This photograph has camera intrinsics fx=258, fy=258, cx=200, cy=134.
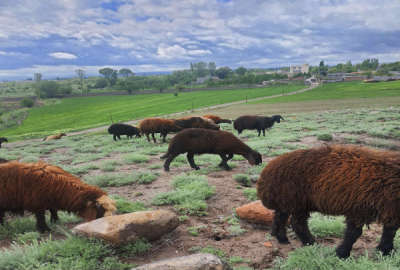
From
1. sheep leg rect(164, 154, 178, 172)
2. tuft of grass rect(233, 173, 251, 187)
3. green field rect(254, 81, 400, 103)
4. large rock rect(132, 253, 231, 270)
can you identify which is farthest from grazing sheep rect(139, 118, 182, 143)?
green field rect(254, 81, 400, 103)

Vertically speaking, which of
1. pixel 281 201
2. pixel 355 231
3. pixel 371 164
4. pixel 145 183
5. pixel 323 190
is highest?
pixel 371 164

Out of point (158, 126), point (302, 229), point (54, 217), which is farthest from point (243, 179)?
point (158, 126)

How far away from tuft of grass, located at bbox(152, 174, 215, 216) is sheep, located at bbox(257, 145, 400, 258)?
1.99 m

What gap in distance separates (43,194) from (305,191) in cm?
478

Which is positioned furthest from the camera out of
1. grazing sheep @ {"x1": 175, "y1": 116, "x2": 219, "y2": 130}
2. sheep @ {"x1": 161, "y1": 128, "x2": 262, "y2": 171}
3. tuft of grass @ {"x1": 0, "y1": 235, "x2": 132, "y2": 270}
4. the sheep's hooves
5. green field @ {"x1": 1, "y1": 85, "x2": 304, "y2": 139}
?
green field @ {"x1": 1, "y1": 85, "x2": 304, "y2": 139}

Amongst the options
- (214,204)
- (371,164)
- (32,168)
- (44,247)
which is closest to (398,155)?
(371,164)

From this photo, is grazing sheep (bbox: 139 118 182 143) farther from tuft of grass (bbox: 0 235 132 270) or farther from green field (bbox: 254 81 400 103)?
green field (bbox: 254 81 400 103)

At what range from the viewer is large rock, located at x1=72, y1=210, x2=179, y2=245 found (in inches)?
166

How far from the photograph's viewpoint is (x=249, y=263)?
13.6 feet

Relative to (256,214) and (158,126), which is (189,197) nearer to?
(256,214)

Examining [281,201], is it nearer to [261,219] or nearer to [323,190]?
[323,190]

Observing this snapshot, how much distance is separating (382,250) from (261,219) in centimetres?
204

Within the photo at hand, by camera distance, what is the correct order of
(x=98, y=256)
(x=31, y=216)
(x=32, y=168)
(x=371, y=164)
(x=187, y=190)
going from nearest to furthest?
(x=371, y=164) → (x=98, y=256) → (x=32, y=168) → (x=31, y=216) → (x=187, y=190)

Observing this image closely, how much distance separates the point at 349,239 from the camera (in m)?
3.84
